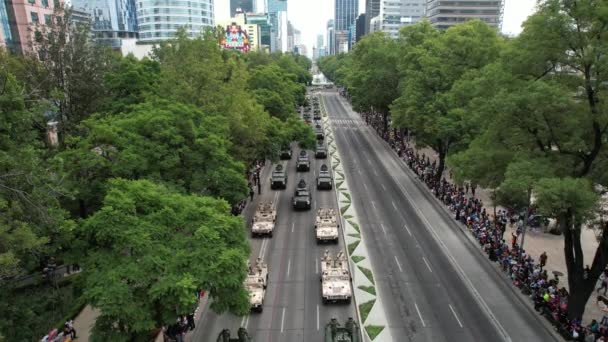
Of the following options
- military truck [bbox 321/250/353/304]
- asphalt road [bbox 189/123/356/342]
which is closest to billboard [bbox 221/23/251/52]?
asphalt road [bbox 189/123/356/342]

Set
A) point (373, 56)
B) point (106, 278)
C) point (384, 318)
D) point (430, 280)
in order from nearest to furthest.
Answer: point (106, 278) < point (384, 318) < point (430, 280) < point (373, 56)

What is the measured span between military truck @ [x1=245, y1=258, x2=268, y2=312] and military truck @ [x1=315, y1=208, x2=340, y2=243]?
617cm

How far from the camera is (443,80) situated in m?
45.8

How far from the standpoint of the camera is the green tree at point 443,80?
4107cm

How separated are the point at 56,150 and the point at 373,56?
55.4m

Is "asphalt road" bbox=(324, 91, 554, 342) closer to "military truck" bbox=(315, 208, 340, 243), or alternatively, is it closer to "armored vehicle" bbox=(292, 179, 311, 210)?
"military truck" bbox=(315, 208, 340, 243)

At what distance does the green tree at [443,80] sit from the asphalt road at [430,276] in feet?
23.0

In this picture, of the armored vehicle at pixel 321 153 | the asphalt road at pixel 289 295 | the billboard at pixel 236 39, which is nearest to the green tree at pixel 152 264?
the asphalt road at pixel 289 295

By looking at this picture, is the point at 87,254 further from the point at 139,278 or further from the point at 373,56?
the point at 373,56

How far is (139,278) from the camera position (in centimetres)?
1617

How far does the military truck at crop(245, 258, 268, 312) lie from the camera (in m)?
24.5

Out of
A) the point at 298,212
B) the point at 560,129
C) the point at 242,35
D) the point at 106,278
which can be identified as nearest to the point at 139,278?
the point at 106,278

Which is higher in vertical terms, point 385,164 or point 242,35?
point 242,35

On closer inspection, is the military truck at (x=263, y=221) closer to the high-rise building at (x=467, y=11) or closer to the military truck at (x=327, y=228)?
the military truck at (x=327, y=228)
